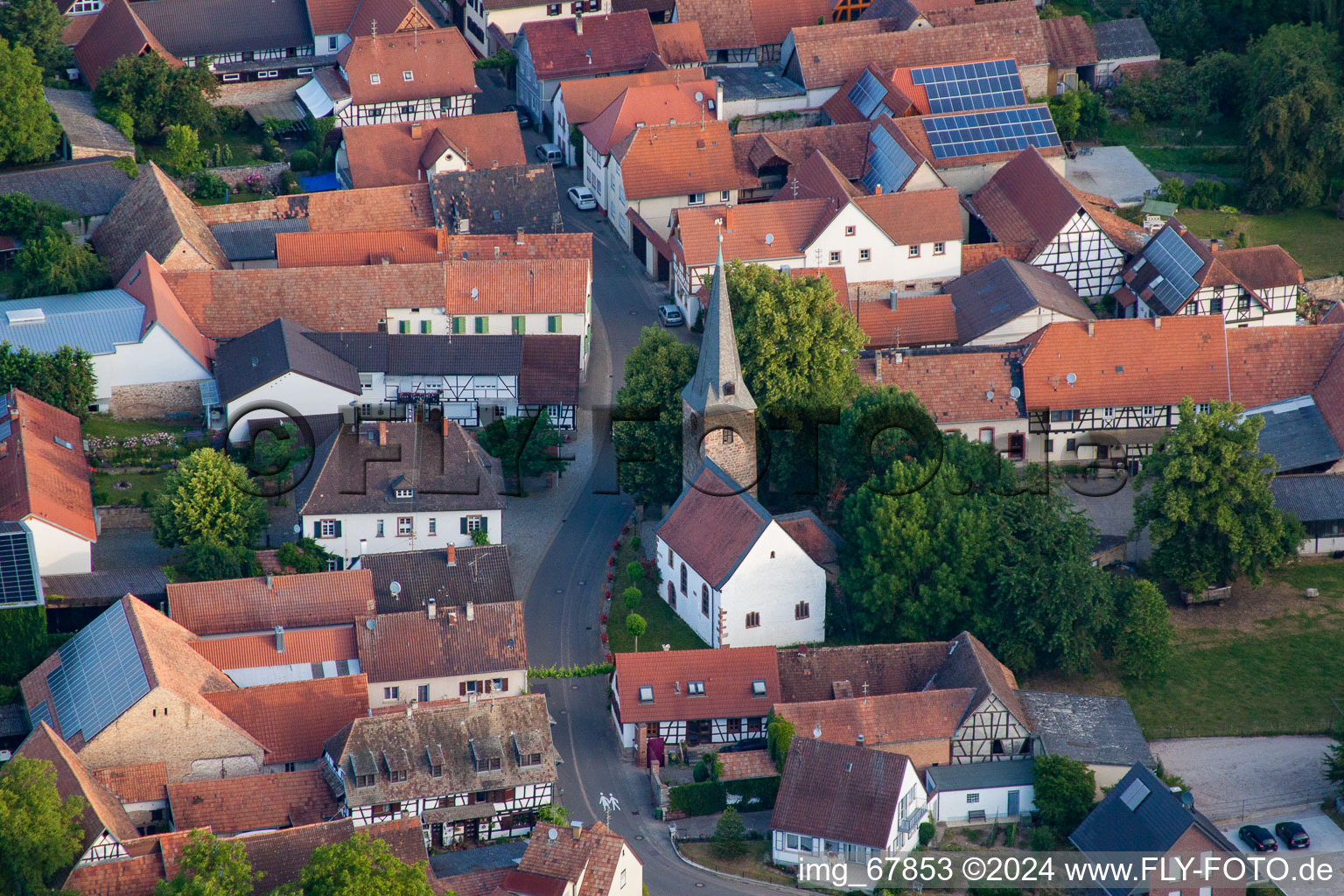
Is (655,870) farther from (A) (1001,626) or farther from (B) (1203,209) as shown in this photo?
(B) (1203,209)

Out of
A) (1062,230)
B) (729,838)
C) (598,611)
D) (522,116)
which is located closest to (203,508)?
(598,611)

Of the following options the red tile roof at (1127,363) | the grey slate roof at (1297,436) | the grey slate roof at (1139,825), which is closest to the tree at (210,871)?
the grey slate roof at (1139,825)

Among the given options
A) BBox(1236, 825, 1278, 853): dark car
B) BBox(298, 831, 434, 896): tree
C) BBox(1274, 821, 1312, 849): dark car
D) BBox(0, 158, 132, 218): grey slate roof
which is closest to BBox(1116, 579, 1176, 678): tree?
BBox(1236, 825, 1278, 853): dark car

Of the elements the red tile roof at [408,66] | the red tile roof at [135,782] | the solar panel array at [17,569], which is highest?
the red tile roof at [408,66]

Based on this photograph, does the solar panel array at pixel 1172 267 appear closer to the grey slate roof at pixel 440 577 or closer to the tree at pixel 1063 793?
the tree at pixel 1063 793

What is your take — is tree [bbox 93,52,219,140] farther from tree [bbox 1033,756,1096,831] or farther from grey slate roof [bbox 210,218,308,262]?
tree [bbox 1033,756,1096,831]

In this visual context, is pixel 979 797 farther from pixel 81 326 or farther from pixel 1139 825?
pixel 81 326
